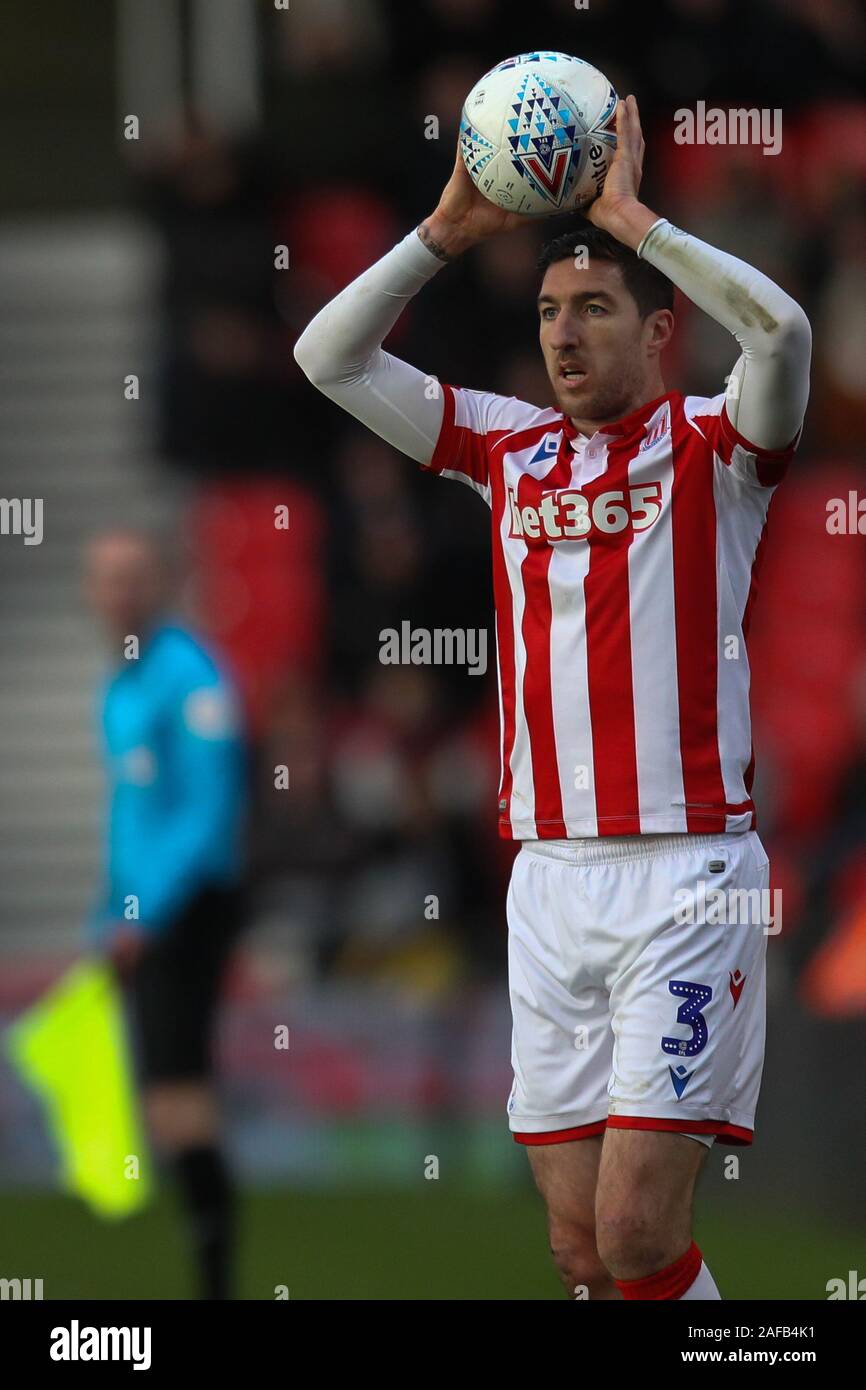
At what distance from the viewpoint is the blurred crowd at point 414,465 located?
8.19 metres

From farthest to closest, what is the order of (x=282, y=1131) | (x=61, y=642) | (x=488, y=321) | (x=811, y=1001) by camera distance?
(x=61, y=642)
(x=488, y=321)
(x=282, y=1131)
(x=811, y=1001)

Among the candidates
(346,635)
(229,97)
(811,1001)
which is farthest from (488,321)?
(811,1001)

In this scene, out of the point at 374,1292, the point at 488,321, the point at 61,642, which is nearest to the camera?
the point at 374,1292

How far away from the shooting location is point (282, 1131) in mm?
7590

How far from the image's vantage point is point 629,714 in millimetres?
3541

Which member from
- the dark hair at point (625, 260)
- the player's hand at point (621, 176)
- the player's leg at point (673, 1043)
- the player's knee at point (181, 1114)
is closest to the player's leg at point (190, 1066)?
the player's knee at point (181, 1114)

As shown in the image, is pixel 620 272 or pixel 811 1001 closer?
pixel 620 272

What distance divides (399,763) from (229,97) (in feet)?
12.5

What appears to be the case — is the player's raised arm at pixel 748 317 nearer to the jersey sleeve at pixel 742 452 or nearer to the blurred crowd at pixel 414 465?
the jersey sleeve at pixel 742 452

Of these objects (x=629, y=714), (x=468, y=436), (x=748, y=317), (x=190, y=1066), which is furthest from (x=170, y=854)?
(x=748, y=317)

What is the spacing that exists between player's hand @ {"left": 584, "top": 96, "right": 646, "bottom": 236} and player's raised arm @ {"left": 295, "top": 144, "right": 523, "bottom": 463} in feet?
0.59

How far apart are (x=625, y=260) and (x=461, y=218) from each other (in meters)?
0.32

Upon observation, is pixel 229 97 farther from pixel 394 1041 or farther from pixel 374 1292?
pixel 374 1292

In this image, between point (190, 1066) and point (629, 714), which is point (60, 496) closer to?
point (190, 1066)
